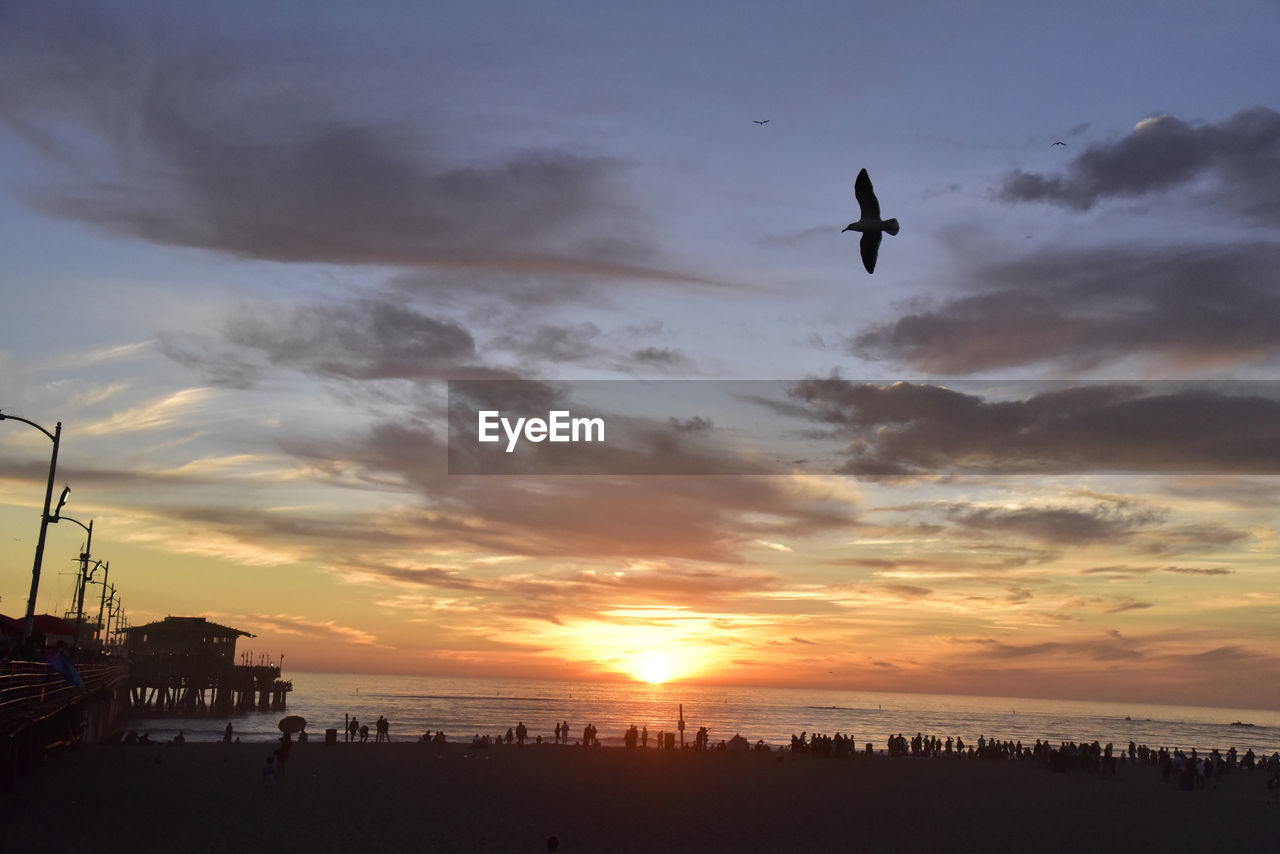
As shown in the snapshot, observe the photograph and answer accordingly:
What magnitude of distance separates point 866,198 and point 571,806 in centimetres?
1828

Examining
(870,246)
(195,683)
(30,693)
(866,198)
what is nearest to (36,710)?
(30,693)

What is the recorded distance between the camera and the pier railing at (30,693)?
63.4 ft

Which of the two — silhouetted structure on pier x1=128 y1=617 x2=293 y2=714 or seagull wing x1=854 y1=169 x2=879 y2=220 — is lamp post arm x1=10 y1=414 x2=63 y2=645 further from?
silhouetted structure on pier x1=128 y1=617 x2=293 y2=714

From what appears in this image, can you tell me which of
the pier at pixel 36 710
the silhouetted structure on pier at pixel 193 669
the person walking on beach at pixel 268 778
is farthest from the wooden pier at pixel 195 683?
the person walking on beach at pixel 268 778

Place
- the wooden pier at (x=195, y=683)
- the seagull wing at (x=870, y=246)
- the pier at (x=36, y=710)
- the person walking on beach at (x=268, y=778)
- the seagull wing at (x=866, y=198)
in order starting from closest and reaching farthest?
the seagull wing at (x=870, y=246)
the seagull wing at (x=866, y=198)
the pier at (x=36, y=710)
the person walking on beach at (x=268, y=778)
the wooden pier at (x=195, y=683)

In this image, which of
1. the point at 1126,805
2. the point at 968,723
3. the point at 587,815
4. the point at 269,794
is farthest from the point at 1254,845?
the point at 968,723

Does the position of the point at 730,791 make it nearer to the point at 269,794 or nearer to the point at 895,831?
the point at 895,831

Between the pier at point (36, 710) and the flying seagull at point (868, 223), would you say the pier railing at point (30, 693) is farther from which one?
the flying seagull at point (868, 223)

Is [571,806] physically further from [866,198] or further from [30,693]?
[866,198]

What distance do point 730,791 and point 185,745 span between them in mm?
22754

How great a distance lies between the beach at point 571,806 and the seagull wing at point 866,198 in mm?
14181

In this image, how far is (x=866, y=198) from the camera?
16.2 meters

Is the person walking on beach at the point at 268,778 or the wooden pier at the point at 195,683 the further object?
the wooden pier at the point at 195,683

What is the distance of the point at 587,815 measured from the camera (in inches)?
953
